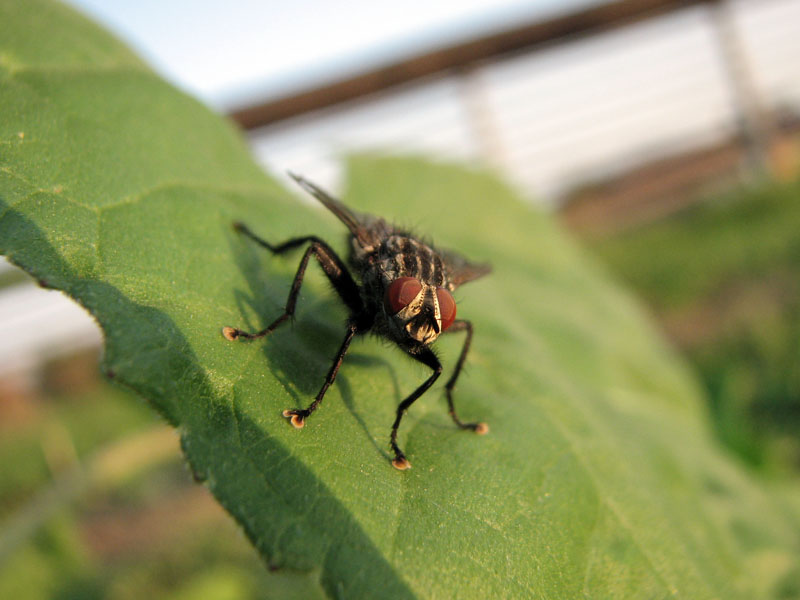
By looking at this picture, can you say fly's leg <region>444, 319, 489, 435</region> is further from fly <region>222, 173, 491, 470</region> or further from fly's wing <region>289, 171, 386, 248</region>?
fly's wing <region>289, 171, 386, 248</region>

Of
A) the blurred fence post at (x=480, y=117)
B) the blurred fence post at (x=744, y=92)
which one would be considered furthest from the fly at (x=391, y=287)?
the blurred fence post at (x=744, y=92)

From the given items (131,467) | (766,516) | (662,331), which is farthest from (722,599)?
(662,331)

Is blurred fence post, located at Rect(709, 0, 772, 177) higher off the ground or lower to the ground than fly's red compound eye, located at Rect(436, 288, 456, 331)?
lower

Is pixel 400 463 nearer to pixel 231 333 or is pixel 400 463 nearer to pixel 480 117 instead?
pixel 231 333

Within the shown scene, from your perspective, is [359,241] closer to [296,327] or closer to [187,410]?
[296,327]

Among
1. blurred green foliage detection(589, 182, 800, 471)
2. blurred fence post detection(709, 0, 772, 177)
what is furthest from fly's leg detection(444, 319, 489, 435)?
blurred fence post detection(709, 0, 772, 177)

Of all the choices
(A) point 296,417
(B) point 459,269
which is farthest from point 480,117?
(A) point 296,417
